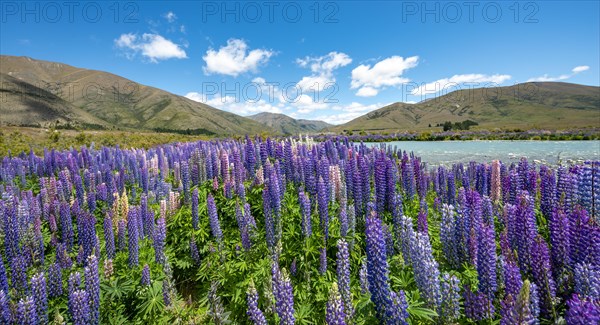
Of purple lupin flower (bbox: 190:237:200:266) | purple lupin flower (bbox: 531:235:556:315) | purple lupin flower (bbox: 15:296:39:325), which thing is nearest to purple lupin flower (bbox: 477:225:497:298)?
purple lupin flower (bbox: 531:235:556:315)

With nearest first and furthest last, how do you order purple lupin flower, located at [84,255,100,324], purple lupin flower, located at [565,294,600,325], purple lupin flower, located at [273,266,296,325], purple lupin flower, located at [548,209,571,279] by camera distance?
purple lupin flower, located at [565,294,600,325]
purple lupin flower, located at [273,266,296,325]
purple lupin flower, located at [548,209,571,279]
purple lupin flower, located at [84,255,100,324]

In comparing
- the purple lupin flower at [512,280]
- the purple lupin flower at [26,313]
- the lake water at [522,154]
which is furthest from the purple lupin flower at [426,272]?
the lake water at [522,154]

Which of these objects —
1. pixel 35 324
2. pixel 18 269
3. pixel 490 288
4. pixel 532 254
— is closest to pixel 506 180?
pixel 532 254

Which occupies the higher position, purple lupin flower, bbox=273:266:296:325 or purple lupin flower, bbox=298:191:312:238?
purple lupin flower, bbox=298:191:312:238

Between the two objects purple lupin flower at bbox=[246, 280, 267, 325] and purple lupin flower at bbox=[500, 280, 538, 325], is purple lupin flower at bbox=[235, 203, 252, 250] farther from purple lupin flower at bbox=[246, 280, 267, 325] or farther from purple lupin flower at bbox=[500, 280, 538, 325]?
purple lupin flower at bbox=[500, 280, 538, 325]

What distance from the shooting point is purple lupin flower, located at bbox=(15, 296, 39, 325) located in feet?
12.5

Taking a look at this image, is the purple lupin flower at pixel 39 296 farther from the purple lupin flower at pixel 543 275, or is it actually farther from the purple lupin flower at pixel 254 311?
the purple lupin flower at pixel 543 275

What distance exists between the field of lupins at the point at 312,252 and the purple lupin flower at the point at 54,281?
1.0 inches

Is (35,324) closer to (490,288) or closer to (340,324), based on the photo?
(340,324)

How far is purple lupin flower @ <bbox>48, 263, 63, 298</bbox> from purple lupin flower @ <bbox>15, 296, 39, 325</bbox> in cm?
106

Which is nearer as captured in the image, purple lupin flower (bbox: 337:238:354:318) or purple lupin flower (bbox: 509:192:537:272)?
purple lupin flower (bbox: 337:238:354:318)

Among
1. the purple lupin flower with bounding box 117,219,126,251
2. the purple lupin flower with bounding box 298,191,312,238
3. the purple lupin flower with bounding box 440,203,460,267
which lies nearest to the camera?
the purple lupin flower with bounding box 440,203,460,267

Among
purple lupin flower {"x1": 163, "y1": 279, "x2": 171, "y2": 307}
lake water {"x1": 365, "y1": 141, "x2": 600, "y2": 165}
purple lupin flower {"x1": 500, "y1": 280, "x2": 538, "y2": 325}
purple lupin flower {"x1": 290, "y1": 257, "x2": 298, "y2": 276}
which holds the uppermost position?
lake water {"x1": 365, "y1": 141, "x2": 600, "y2": 165}

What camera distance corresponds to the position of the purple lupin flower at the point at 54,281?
4.91m
